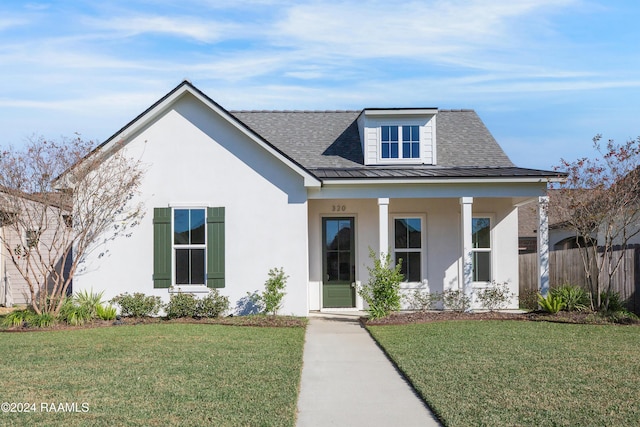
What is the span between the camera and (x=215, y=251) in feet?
48.0

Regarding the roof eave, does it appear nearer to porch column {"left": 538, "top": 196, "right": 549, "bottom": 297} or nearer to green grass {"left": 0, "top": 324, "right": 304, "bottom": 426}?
porch column {"left": 538, "top": 196, "right": 549, "bottom": 297}

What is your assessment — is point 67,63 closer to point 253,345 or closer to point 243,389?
point 253,345

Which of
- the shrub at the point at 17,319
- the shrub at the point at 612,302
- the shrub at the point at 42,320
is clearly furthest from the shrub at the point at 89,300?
the shrub at the point at 612,302

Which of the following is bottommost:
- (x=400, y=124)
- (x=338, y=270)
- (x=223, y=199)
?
(x=338, y=270)

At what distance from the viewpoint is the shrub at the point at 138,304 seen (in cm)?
1424

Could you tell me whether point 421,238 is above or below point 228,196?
below

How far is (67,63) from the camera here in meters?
13.0

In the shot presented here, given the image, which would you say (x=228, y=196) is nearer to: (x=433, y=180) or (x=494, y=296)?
(x=433, y=180)

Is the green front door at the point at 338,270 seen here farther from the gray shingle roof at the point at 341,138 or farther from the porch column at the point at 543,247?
the porch column at the point at 543,247

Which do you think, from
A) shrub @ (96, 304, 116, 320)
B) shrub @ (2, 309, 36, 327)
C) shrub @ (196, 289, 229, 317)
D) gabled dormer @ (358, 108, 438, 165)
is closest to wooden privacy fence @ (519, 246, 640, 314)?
gabled dormer @ (358, 108, 438, 165)

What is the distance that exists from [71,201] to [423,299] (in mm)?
8486

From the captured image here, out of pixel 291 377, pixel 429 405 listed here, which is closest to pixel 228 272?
pixel 291 377

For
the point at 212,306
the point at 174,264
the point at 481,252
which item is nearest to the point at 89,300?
the point at 174,264

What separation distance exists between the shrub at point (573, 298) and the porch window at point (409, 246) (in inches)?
137
